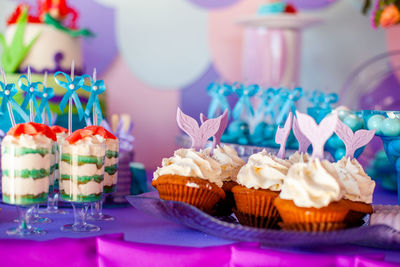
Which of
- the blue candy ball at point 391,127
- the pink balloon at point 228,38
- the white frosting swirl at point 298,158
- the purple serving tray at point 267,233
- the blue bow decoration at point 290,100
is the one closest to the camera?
the purple serving tray at point 267,233

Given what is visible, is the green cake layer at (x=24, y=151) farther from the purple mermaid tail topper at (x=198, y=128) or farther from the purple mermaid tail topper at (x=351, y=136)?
the purple mermaid tail topper at (x=351, y=136)

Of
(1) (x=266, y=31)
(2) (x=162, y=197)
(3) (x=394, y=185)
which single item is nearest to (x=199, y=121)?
(2) (x=162, y=197)

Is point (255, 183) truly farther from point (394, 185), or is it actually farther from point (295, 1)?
point (295, 1)

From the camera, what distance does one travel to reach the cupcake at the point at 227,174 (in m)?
1.26

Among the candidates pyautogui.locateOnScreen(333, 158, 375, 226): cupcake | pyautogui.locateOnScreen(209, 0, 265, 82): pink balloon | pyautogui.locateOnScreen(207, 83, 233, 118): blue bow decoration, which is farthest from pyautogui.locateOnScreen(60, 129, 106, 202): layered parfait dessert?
pyautogui.locateOnScreen(209, 0, 265, 82): pink balloon

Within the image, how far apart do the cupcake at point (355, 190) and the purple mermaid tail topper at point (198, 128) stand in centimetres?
30

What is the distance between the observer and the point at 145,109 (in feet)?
9.13

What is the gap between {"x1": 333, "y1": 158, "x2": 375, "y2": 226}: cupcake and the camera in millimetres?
1107

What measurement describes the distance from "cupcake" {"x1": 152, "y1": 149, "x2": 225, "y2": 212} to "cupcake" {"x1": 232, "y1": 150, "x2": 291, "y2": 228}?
5cm

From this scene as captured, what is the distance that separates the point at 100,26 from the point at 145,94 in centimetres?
43

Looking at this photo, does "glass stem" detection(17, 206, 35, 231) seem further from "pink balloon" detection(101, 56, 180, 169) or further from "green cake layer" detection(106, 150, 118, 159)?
"pink balloon" detection(101, 56, 180, 169)

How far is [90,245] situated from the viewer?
42.0 inches

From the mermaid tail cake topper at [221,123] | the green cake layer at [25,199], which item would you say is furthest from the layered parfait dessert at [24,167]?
the mermaid tail cake topper at [221,123]

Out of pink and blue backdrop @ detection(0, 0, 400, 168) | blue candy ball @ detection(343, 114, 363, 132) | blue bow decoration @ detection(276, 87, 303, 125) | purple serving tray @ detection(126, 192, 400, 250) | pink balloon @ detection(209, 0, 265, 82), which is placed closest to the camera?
purple serving tray @ detection(126, 192, 400, 250)
